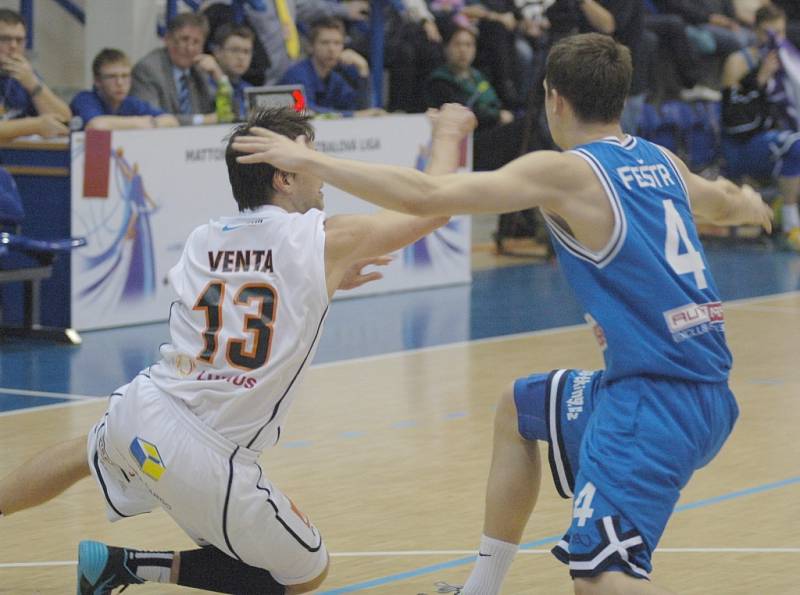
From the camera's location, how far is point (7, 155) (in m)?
9.61

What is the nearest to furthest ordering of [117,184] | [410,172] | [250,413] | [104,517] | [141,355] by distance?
[410,172] < [250,413] < [104,517] < [141,355] < [117,184]

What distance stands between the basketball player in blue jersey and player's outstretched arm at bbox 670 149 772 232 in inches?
10.3

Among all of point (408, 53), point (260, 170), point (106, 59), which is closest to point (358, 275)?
point (260, 170)

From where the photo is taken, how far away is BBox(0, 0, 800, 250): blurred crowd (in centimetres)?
983

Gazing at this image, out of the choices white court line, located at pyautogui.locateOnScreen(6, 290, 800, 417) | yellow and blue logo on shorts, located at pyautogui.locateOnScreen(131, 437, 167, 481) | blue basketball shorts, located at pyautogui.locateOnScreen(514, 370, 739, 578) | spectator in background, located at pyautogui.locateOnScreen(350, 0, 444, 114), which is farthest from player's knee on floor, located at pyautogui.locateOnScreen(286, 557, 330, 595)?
spectator in background, located at pyautogui.locateOnScreen(350, 0, 444, 114)

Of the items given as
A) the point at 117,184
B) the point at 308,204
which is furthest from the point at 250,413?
the point at 117,184

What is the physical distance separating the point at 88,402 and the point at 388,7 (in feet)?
23.5

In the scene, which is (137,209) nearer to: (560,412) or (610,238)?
(560,412)

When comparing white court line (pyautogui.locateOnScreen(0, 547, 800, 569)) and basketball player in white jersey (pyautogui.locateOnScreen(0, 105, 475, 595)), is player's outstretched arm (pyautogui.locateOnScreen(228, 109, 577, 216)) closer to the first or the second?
basketball player in white jersey (pyautogui.locateOnScreen(0, 105, 475, 595))

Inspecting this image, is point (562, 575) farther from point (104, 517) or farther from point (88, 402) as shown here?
point (88, 402)

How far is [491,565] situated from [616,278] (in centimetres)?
101

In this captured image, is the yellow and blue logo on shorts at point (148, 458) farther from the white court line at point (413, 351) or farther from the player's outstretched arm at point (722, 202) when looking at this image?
the white court line at point (413, 351)

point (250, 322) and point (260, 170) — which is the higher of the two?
point (260, 170)

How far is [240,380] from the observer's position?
4148 mm
